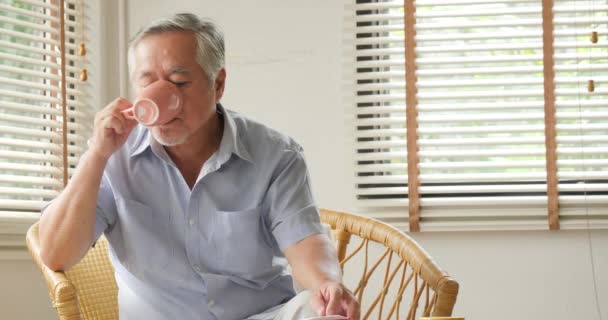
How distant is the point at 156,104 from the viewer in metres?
1.78

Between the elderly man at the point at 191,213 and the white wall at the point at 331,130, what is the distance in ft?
3.66

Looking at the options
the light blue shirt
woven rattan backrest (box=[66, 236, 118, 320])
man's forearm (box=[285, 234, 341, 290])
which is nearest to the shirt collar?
the light blue shirt

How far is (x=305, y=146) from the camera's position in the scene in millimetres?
3152

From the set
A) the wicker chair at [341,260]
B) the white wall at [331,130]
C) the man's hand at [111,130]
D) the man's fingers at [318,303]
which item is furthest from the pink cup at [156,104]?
the white wall at [331,130]

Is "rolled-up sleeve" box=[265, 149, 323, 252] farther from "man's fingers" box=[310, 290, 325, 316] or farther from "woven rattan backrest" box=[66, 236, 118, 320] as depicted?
"woven rattan backrest" box=[66, 236, 118, 320]

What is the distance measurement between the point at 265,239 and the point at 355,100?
120 centimetres

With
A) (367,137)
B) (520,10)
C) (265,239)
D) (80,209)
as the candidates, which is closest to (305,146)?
(367,137)

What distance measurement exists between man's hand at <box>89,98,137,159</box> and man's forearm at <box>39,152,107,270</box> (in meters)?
0.02

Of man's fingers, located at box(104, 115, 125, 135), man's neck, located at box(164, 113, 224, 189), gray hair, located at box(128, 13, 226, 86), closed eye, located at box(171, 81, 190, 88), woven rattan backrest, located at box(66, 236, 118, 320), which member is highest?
gray hair, located at box(128, 13, 226, 86)

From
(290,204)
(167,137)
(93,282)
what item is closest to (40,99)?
(93,282)

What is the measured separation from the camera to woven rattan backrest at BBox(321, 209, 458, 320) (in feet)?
6.28

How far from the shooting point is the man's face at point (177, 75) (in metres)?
1.87

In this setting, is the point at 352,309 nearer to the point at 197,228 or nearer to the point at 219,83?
the point at 197,228

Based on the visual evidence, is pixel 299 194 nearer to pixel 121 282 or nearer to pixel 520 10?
pixel 121 282
